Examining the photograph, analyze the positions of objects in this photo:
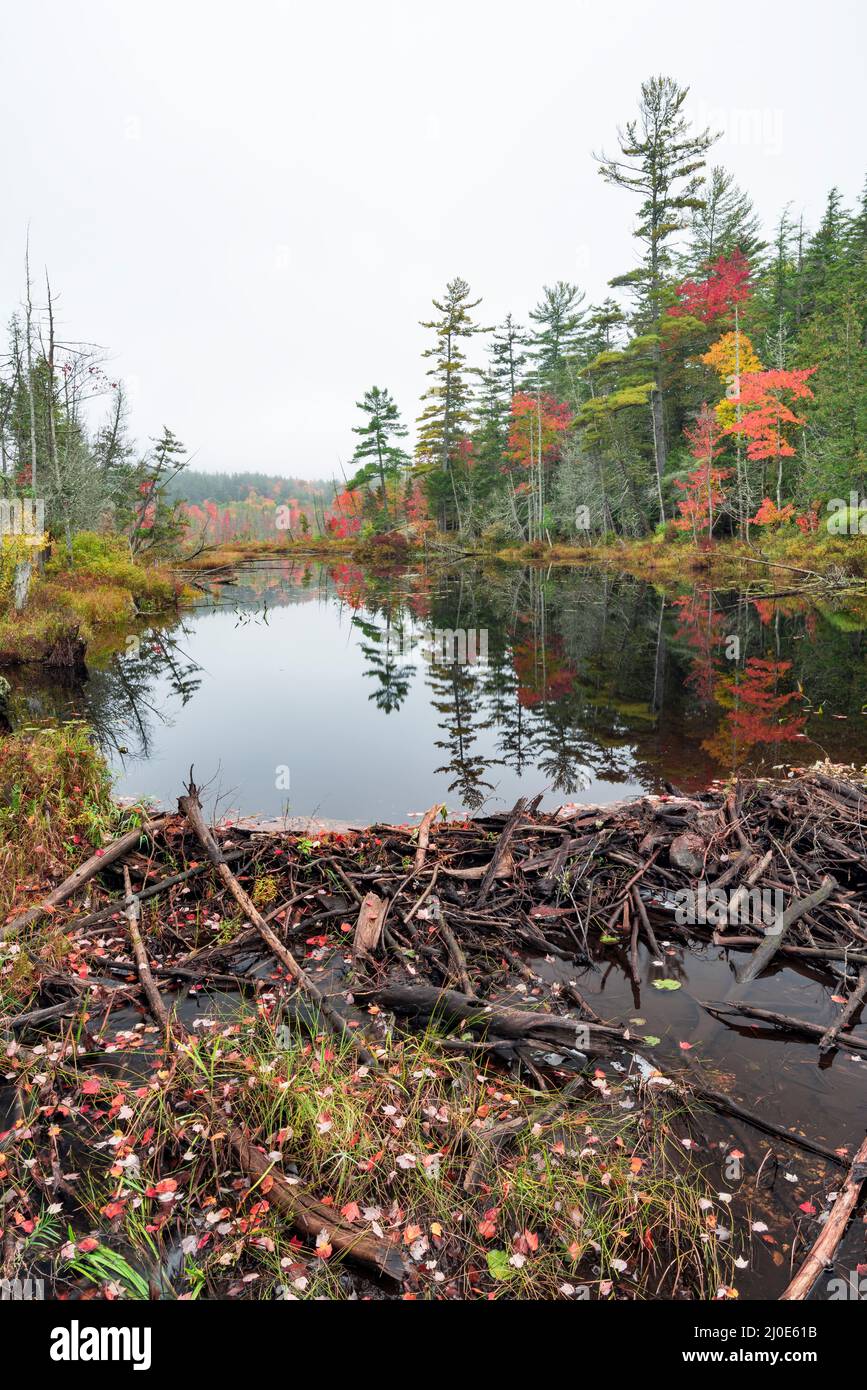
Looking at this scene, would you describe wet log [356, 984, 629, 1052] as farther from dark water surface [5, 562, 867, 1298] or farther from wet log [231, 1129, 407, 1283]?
wet log [231, 1129, 407, 1283]

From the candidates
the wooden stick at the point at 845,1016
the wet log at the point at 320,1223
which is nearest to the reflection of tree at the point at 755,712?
the wooden stick at the point at 845,1016

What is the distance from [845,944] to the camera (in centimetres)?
502

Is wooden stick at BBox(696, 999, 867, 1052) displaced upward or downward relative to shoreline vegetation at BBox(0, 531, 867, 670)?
downward

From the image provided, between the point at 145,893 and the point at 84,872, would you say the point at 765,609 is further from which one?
the point at 84,872

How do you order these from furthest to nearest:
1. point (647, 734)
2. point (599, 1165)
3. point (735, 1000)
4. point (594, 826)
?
point (647, 734), point (594, 826), point (735, 1000), point (599, 1165)

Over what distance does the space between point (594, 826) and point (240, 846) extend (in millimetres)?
3224

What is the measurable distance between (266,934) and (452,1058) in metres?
1.61

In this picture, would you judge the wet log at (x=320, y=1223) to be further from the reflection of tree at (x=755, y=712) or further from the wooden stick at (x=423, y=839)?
the reflection of tree at (x=755, y=712)

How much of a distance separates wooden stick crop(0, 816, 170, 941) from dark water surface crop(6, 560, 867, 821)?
258 centimetres

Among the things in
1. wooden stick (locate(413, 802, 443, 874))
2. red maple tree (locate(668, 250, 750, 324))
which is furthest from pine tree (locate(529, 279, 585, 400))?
wooden stick (locate(413, 802, 443, 874))

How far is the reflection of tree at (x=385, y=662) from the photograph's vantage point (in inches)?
582

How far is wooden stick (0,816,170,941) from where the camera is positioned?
4828mm
